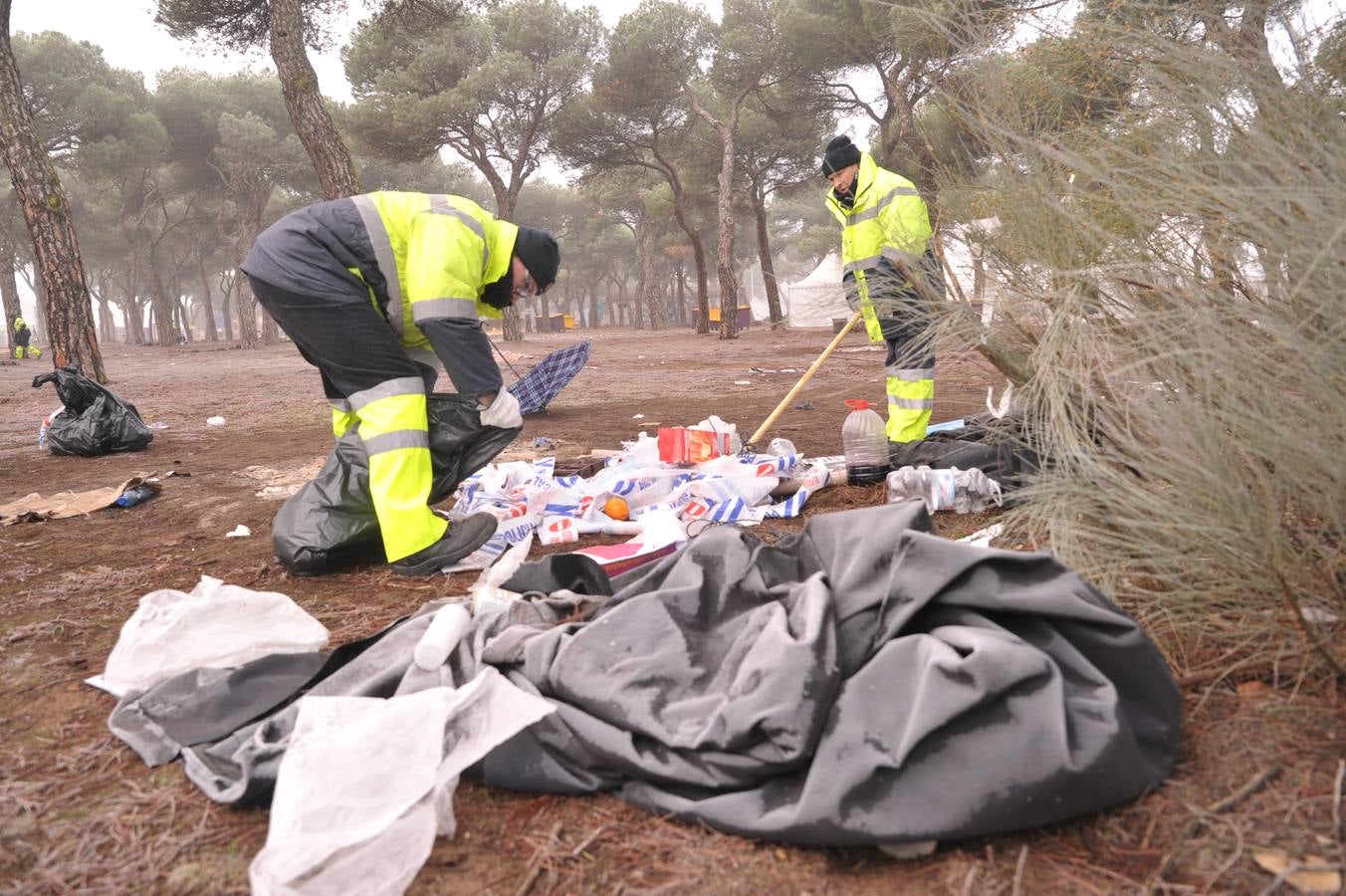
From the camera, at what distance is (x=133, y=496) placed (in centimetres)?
425

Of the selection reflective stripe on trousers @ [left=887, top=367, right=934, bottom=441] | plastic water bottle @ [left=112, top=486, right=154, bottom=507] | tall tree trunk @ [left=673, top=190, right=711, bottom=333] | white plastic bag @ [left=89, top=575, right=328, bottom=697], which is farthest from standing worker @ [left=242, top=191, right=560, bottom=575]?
tall tree trunk @ [left=673, top=190, right=711, bottom=333]

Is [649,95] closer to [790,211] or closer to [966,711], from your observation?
[966,711]

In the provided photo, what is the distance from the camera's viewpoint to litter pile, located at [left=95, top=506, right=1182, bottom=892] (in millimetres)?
1285

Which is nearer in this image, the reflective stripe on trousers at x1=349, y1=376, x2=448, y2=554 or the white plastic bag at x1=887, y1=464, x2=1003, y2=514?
the reflective stripe on trousers at x1=349, y1=376, x2=448, y2=554

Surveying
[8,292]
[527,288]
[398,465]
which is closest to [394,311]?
[527,288]

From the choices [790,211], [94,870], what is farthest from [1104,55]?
[790,211]

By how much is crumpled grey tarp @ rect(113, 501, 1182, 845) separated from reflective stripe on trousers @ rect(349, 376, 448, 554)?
3.55 ft

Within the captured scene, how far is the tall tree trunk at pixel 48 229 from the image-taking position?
7711 millimetres

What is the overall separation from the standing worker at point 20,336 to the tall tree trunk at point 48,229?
57.4ft

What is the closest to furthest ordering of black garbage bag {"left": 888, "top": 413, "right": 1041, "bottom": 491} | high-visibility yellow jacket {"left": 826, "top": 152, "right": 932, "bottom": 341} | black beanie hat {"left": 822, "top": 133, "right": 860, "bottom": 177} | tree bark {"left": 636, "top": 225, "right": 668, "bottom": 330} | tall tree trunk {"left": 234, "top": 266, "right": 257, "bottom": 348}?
black garbage bag {"left": 888, "top": 413, "right": 1041, "bottom": 491} < high-visibility yellow jacket {"left": 826, "top": 152, "right": 932, "bottom": 341} < black beanie hat {"left": 822, "top": 133, "right": 860, "bottom": 177} < tall tree trunk {"left": 234, "top": 266, "right": 257, "bottom": 348} < tree bark {"left": 636, "top": 225, "right": 668, "bottom": 330}

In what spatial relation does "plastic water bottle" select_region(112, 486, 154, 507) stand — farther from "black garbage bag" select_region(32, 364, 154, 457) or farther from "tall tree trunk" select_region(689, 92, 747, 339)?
Answer: "tall tree trunk" select_region(689, 92, 747, 339)

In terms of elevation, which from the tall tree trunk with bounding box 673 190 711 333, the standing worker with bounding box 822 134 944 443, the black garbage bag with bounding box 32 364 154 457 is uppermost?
the tall tree trunk with bounding box 673 190 711 333

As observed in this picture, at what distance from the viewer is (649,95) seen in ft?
64.8

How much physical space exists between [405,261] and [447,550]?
1.07 meters
